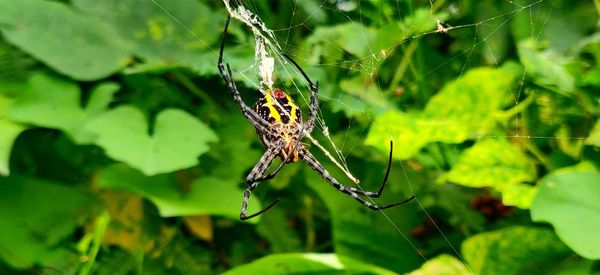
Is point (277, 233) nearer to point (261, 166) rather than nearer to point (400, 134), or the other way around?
point (261, 166)

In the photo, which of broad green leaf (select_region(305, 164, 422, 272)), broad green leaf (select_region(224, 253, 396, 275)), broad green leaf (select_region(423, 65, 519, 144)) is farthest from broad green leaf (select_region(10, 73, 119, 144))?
broad green leaf (select_region(423, 65, 519, 144))

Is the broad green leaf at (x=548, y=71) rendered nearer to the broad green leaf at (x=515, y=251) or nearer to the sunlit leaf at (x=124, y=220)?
the broad green leaf at (x=515, y=251)

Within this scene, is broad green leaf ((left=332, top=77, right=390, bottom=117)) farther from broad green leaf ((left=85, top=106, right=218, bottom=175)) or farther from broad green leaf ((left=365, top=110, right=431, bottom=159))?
broad green leaf ((left=85, top=106, right=218, bottom=175))

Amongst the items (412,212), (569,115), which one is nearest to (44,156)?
(412,212)

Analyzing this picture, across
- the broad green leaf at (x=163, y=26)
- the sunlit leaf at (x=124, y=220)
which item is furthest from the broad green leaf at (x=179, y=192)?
the broad green leaf at (x=163, y=26)

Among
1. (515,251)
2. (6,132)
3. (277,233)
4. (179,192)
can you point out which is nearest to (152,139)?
(179,192)
